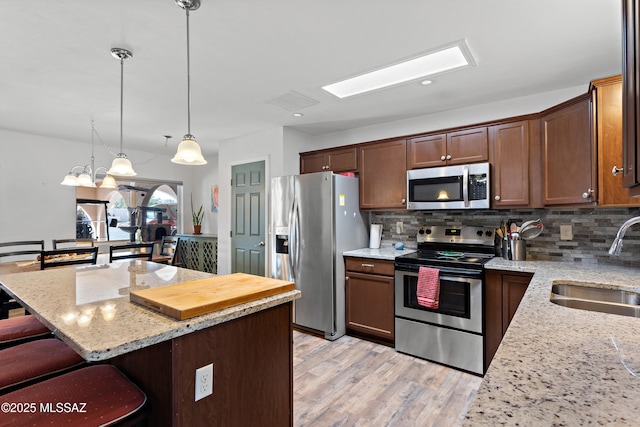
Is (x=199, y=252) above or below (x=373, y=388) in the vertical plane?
above

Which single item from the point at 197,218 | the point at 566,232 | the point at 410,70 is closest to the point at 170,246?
the point at 197,218

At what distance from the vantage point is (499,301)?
2.47 metres

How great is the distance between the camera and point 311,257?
337cm

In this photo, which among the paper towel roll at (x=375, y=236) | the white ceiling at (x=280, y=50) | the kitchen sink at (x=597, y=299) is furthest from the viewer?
the paper towel roll at (x=375, y=236)

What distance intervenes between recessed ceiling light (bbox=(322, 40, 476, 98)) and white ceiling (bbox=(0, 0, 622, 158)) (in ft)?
0.24

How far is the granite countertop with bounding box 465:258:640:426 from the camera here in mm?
597

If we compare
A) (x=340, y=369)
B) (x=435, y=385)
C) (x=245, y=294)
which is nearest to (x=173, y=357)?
(x=245, y=294)

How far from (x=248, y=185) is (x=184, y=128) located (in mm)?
1065

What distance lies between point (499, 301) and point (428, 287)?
20.9 inches

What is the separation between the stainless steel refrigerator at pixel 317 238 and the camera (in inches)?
128

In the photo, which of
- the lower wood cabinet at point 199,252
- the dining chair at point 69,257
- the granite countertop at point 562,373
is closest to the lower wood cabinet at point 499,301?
the granite countertop at point 562,373

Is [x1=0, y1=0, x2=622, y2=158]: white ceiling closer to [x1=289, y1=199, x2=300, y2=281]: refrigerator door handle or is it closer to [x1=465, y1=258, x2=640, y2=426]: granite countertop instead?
[x1=289, y1=199, x2=300, y2=281]: refrigerator door handle

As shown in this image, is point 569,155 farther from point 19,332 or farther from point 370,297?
point 19,332

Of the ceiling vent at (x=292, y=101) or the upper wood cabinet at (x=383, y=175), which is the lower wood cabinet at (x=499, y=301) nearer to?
the upper wood cabinet at (x=383, y=175)
